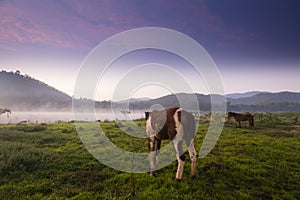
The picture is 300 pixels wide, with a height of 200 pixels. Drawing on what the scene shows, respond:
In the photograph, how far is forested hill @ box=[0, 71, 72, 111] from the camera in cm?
15325

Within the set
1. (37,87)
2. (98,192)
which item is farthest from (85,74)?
(37,87)

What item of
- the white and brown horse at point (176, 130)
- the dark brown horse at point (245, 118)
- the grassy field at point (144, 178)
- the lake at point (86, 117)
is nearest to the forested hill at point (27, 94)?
the lake at point (86, 117)

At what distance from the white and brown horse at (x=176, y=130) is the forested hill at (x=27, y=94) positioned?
15135cm

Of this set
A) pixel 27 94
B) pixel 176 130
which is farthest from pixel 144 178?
pixel 27 94

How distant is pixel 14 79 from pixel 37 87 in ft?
65.7

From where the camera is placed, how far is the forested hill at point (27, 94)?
503 feet

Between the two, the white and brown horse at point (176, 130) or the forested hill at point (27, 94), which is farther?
the forested hill at point (27, 94)

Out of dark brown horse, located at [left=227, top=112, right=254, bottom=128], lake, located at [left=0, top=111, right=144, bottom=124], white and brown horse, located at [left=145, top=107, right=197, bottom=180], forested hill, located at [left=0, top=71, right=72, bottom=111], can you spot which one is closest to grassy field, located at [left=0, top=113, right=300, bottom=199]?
white and brown horse, located at [left=145, top=107, right=197, bottom=180]

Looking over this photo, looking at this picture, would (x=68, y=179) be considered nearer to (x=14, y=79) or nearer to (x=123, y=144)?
(x=123, y=144)

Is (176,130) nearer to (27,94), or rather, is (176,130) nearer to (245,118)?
(245,118)

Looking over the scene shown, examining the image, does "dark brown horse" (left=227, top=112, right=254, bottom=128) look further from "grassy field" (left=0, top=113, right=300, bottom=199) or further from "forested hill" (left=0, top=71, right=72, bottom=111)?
"forested hill" (left=0, top=71, right=72, bottom=111)

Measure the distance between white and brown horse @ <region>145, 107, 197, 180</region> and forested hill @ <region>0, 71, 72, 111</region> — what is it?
151353mm

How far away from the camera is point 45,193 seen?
6.96 meters

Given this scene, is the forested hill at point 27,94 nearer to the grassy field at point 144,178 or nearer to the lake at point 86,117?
the lake at point 86,117
